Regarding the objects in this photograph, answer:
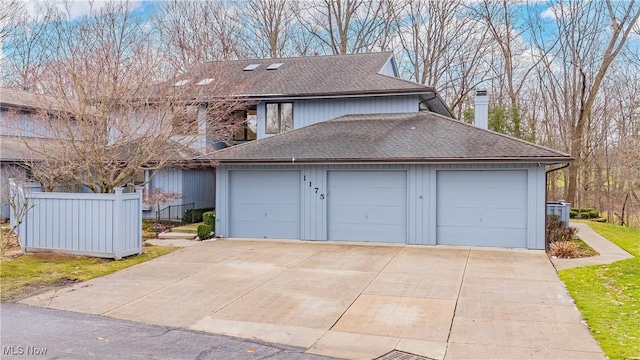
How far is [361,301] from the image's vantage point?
295 inches

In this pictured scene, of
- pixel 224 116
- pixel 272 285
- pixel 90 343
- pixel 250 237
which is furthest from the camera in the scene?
pixel 224 116

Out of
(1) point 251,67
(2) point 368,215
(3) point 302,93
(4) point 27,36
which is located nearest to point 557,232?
(2) point 368,215

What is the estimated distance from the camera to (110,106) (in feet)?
38.0

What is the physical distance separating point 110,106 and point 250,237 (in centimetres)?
553

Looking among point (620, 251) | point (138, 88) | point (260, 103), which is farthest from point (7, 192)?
point (620, 251)

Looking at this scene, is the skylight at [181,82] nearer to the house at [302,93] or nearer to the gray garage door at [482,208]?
the house at [302,93]

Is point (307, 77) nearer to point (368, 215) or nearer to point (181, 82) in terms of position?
point (181, 82)

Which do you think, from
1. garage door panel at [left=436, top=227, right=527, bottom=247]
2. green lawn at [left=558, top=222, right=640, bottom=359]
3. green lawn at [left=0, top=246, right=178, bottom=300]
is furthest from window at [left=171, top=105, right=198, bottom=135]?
green lawn at [left=558, top=222, right=640, bottom=359]

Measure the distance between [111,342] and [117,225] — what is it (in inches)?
211

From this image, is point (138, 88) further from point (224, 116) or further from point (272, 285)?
point (272, 285)

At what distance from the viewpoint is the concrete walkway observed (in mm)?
10423

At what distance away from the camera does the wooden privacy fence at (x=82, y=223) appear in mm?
10469

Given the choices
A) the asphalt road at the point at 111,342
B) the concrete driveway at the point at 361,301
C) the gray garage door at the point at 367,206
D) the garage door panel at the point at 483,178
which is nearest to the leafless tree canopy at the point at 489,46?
the gray garage door at the point at 367,206

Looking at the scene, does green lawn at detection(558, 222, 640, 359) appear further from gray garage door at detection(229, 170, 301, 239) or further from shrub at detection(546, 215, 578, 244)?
gray garage door at detection(229, 170, 301, 239)
